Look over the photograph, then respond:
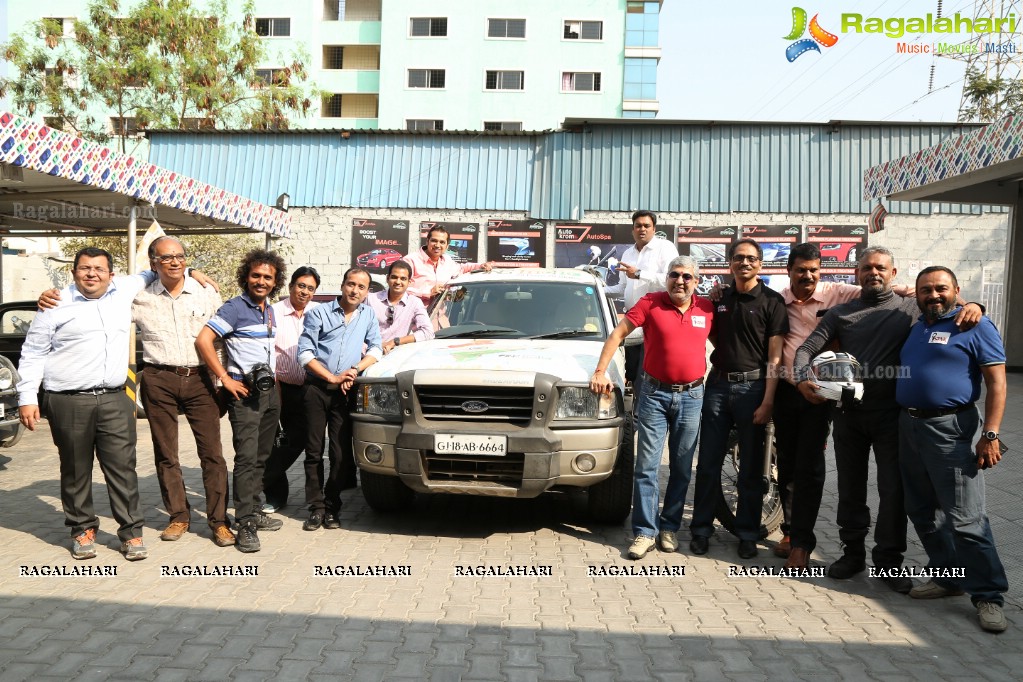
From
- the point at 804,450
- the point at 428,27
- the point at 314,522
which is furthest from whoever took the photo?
the point at 428,27

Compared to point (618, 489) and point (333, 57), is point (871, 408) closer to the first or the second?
point (618, 489)

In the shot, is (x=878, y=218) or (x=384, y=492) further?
(x=878, y=218)

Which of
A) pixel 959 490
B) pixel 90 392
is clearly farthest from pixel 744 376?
pixel 90 392

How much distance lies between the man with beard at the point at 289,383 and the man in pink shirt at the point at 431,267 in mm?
1551

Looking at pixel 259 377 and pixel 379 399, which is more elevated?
pixel 259 377

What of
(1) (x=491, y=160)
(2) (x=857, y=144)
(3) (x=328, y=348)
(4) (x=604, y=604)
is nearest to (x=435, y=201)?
(1) (x=491, y=160)

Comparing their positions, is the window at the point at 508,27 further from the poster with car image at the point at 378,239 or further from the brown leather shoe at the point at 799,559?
the brown leather shoe at the point at 799,559

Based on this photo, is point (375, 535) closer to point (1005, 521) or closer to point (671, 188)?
point (1005, 521)

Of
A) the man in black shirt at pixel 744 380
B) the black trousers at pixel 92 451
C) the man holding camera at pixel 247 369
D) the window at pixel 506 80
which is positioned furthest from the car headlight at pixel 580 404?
the window at pixel 506 80

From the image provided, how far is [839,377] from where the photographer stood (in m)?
4.91

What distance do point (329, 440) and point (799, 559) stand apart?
3.32 m

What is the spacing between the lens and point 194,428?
18.9ft

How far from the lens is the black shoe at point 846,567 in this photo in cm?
527

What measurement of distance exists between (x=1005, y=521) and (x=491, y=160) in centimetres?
1525
